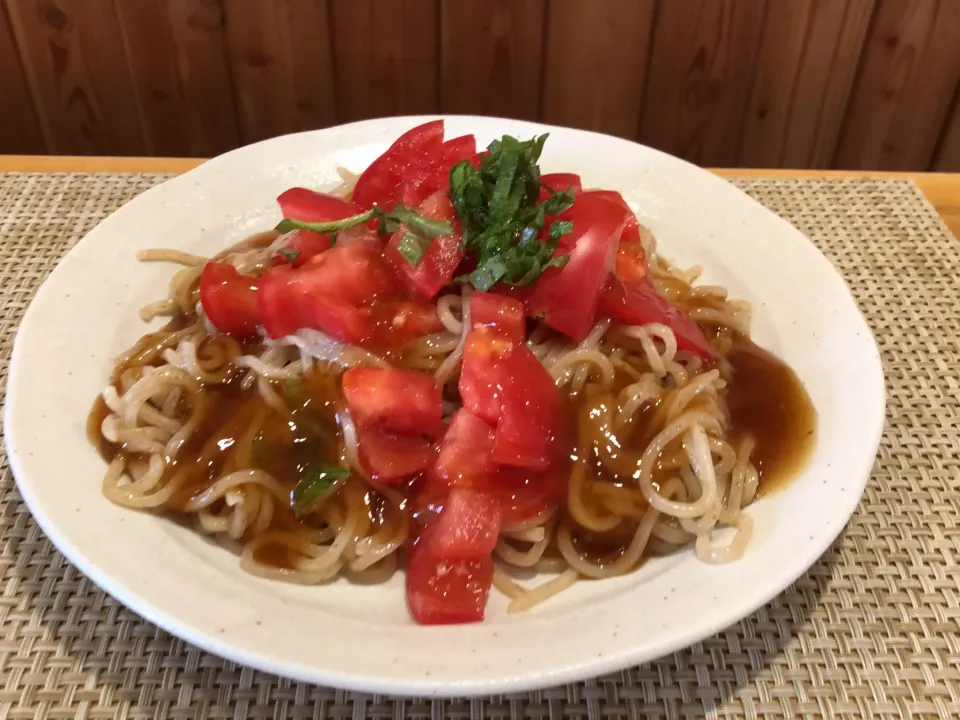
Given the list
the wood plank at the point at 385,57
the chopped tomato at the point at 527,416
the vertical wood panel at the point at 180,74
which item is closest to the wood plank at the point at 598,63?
the wood plank at the point at 385,57

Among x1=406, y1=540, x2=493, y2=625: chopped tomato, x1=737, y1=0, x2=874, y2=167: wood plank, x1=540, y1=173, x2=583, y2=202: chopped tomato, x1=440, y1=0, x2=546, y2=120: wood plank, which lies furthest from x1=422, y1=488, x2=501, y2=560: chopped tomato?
x1=737, y1=0, x2=874, y2=167: wood plank

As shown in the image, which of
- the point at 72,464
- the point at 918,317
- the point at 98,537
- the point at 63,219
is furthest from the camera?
the point at 63,219

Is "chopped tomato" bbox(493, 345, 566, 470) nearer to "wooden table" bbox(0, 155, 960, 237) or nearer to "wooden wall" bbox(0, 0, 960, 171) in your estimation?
"wooden table" bbox(0, 155, 960, 237)

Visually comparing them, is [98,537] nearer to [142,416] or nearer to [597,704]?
[142,416]

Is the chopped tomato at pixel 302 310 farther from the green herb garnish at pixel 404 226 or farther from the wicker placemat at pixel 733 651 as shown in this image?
the wicker placemat at pixel 733 651

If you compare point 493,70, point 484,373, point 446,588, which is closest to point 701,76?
point 493,70

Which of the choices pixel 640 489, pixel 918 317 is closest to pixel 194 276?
pixel 640 489
